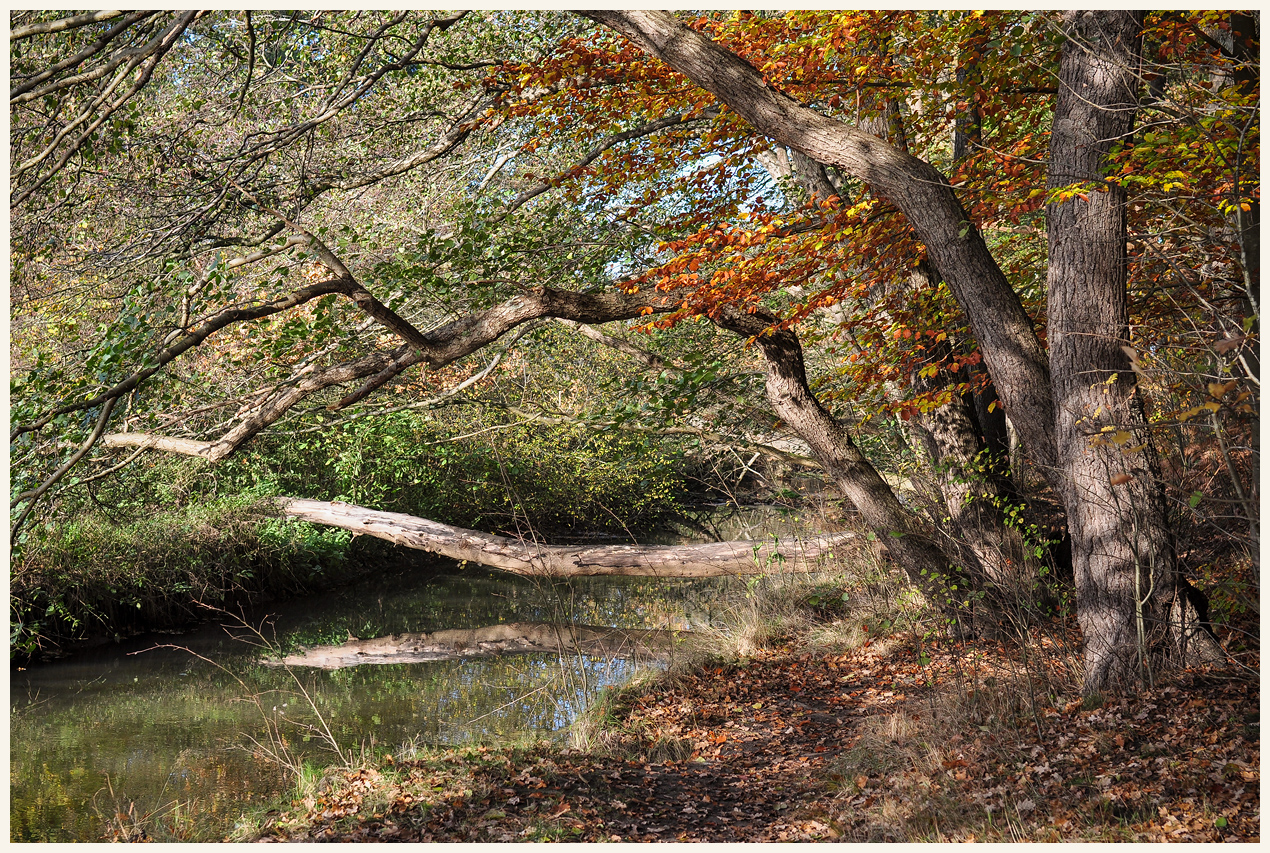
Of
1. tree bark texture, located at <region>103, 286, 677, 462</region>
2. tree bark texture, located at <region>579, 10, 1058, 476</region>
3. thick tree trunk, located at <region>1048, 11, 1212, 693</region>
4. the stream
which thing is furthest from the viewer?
the stream

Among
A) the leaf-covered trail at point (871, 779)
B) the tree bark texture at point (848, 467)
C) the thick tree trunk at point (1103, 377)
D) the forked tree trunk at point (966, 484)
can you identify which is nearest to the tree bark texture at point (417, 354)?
the tree bark texture at point (848, 467)

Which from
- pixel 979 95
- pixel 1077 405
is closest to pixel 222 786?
pixel 1077 405

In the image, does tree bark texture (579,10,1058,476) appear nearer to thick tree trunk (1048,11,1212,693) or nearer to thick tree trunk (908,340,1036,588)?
thick tree trunk (1048,11,1212,693)

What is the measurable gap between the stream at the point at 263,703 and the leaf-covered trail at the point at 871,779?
78 centimetres

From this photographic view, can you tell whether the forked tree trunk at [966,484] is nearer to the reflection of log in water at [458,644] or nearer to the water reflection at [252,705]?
the water reflection at [252,705]

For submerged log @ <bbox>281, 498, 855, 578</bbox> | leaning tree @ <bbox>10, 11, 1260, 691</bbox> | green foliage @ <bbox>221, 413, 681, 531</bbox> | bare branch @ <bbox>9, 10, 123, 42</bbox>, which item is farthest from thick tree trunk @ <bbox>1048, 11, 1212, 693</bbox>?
green foliage @ <bbox>221, 413, 681, 531</bbox>

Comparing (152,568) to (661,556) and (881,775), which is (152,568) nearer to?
(661,556)

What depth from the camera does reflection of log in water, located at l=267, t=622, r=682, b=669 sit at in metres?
9.90

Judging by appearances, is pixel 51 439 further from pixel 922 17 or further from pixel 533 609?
pixel 533 609

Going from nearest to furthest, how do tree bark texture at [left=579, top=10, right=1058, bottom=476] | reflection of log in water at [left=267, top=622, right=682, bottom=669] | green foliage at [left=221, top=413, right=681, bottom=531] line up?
tree bark texture at [left=579, top=10, right=1058, bottom=476] → reflection of log in water at [left=267, top=622, right=682, bottom=669] → green foliage at [left=221, top=413, right=681, bottom=531]

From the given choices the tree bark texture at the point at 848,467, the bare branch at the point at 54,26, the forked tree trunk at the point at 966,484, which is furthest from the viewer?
the tree bark texture at the point at 848,467

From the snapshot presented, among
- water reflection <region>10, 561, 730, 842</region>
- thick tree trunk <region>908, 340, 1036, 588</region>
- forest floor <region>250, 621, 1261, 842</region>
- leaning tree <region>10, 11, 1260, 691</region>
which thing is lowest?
water reflection <region>10, 561, 730, 842</region>

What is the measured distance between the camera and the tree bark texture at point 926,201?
5273 mm

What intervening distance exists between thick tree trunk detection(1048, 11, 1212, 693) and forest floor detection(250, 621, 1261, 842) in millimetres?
371
